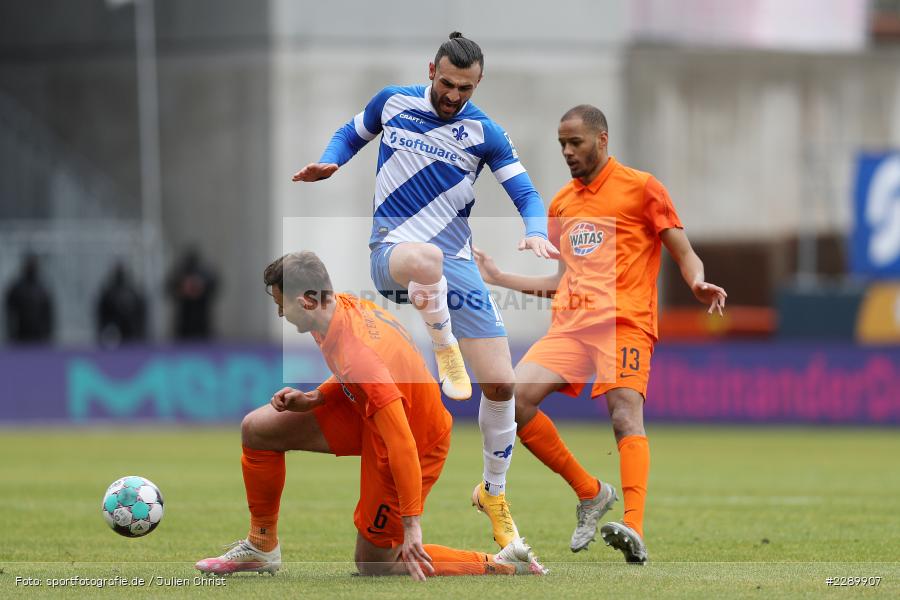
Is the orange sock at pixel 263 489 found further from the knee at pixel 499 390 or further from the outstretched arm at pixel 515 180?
the outstretched arm at pixel 515 180

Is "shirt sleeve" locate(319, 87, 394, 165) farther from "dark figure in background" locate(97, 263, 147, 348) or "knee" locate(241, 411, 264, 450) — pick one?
"dark figure in background" locate(97, 263, 147, 348)

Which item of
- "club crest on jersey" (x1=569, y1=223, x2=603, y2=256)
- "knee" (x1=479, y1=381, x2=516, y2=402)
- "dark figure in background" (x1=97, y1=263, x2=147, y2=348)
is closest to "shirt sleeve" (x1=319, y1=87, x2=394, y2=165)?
"club crest on jersey" (x1=569, y1=223, x2=603, y2=256)

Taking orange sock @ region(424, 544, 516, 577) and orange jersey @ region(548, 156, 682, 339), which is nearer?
orange sock @ region(424, 544, 516, 577)

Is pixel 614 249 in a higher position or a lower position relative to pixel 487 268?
higher

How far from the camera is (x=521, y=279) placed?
902 centimetres

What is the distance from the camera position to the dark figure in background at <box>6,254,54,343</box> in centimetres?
2270

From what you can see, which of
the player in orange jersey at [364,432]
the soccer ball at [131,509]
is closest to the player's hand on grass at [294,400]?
the player in orange jersey at [364,432]

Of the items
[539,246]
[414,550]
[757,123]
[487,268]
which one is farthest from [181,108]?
[414,550]

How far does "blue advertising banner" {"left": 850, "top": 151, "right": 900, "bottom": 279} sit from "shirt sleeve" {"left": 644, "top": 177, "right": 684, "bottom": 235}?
40.2 ft

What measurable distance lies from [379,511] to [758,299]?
22.6 meters

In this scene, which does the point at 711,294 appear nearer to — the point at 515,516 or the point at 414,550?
the point at 414,550

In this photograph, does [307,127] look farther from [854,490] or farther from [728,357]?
[854,490]

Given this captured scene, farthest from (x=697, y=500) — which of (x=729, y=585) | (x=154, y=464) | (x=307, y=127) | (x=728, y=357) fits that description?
(x=307, y=127)

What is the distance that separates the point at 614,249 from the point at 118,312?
16.2 m
